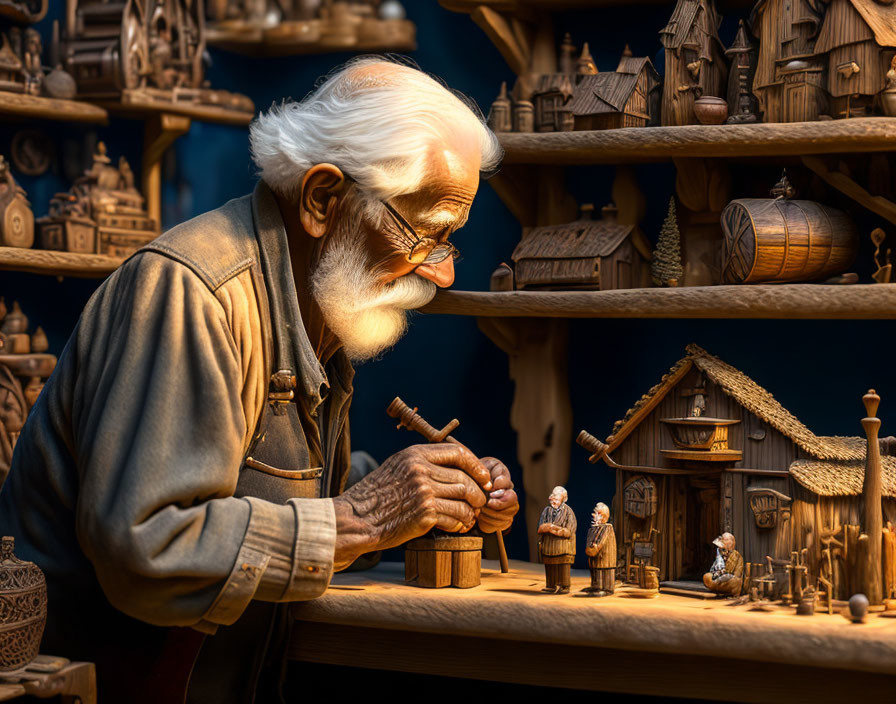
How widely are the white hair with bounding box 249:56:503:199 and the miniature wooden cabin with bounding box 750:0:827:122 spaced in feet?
2.03

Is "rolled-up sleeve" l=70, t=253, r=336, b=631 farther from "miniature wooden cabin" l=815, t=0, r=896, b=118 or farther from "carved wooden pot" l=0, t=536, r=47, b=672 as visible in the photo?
"miniature wooden cabin" l=815, t=0, r=896, b=118

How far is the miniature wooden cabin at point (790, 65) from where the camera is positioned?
2.12 m

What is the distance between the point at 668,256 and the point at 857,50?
54 cm

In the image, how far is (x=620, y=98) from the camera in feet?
7.39

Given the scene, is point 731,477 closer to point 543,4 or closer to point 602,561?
point 602,561

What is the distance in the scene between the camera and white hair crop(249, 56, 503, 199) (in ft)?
6.14

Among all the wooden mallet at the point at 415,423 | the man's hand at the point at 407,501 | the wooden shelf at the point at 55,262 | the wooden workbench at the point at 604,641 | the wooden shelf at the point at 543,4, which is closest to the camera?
the wooden workbench at the point at 604,641

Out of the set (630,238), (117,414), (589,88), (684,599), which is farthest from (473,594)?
(589,88)

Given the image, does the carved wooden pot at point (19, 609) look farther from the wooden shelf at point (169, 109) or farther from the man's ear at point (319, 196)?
the wooden shelf at point (169, 109)

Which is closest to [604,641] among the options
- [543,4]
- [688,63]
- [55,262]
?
[688,63]

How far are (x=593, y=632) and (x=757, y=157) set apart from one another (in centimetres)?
110

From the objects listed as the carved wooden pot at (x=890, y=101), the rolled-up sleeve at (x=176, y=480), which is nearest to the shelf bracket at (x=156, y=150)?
the rolled-up sleeve at (x=176, y=480)

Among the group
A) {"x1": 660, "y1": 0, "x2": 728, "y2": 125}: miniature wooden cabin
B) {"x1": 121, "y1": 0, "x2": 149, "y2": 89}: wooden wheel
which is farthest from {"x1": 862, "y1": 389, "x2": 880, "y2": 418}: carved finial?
{"x1": 121, "y1": 0, "x2": 149, "y2": 89}: wooden wheel

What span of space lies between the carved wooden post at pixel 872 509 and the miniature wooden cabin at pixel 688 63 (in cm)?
74
